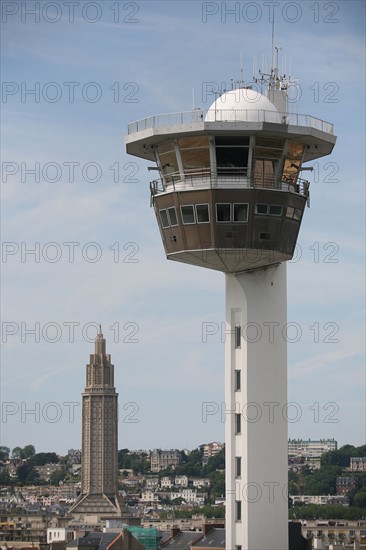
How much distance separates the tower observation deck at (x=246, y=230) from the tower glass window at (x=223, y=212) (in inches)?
1.8

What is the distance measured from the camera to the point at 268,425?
7050cm

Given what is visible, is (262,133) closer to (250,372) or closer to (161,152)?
(161,152)

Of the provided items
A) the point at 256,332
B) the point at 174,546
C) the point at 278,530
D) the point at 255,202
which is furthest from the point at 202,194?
the point at 174,546

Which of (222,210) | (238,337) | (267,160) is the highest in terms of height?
(267,160)

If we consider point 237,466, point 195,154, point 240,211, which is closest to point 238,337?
point 237,466

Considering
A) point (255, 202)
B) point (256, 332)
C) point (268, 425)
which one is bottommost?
point (268, 425)

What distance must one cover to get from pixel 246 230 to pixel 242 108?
5.57 metres

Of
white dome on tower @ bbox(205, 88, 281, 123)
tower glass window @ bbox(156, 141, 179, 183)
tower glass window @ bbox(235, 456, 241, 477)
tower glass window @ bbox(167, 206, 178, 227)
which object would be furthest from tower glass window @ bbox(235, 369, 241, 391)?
white dome on tower @ bbox(205, 88, 281, 123)

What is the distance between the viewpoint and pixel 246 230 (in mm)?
69312

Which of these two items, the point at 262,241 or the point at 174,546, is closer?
the point at 262,241

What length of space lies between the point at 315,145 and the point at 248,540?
18.3m

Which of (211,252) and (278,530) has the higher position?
(211,252)

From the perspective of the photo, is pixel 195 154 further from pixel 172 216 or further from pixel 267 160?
pixel 267 160

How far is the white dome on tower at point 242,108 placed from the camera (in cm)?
6938
